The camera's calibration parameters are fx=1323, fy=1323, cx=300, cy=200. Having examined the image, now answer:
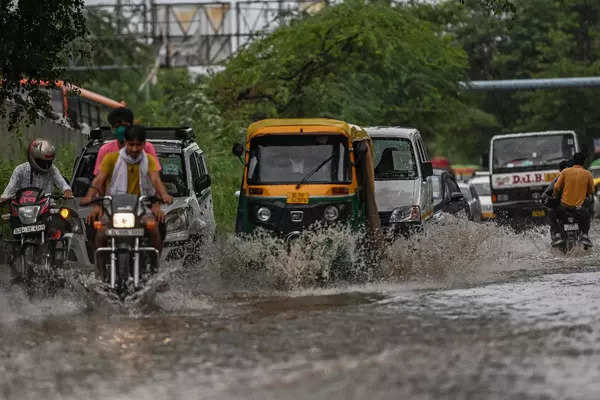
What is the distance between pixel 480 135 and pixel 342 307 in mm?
54307

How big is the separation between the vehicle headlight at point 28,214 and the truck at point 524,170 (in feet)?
61.8

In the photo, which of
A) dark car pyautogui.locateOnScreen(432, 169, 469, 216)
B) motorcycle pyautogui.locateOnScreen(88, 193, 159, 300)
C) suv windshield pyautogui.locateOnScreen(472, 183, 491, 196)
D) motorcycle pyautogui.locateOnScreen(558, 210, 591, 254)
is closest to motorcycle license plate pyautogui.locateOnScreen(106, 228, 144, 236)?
motorcycle pyautogui.locateOnScreen(88, 193, 159, 300)

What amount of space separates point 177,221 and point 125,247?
12.3 feet

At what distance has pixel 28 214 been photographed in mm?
12914

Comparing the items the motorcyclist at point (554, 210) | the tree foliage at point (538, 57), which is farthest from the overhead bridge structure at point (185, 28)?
the motorcyclist at point (554, 210)

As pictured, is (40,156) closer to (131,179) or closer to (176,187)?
(131,179)

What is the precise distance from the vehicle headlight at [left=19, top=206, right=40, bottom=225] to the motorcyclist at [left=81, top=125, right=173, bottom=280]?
1.04 m

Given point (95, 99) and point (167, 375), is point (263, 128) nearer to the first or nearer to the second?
point (167, 375)

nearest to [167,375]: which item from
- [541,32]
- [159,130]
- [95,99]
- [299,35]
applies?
[159,130]

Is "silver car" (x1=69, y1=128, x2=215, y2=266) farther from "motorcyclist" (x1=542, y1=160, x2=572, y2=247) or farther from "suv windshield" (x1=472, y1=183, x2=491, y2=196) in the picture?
"suv windshield" (x1=472, y1=183, x2=491, y2=196)

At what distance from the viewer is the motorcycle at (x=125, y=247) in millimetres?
11539

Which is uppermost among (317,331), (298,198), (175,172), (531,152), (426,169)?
(531,152)

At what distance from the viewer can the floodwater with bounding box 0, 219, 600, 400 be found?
747 centimetres

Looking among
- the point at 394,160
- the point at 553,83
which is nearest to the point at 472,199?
the point at 394,160
